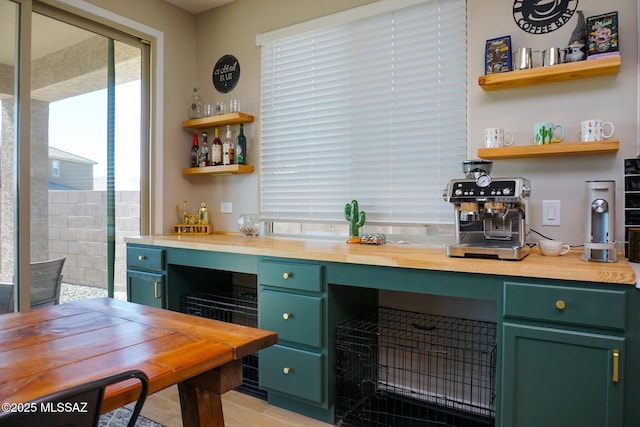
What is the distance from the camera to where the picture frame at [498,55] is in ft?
7.00

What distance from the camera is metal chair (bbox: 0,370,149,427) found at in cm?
64

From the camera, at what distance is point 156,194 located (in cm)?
331

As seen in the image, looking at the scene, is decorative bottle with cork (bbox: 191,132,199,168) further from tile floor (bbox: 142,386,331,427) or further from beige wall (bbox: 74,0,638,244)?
tile floor (bbox: 142,386,331,427)

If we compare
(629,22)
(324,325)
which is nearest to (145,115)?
(324,325)

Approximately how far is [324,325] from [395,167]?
1082 millimetres

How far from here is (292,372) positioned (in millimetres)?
2221

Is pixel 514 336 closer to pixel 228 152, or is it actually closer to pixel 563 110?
pixel 563 110

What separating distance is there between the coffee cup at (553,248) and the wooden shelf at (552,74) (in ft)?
2.63

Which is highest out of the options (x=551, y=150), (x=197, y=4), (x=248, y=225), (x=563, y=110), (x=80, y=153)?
(x=197, y=4)

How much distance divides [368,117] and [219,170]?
123cm

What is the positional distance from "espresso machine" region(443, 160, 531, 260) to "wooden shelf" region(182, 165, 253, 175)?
66.3 inches

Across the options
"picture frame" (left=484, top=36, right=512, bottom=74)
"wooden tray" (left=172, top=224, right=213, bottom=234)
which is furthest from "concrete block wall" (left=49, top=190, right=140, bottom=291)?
"picture frame" (left=484, top=36, right=512, bottom=74)

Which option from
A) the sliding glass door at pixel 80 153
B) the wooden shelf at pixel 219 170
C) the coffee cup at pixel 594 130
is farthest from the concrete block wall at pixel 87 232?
the coffee cup at pixel 594 130

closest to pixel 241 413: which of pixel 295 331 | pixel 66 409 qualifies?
pixel 295 331
